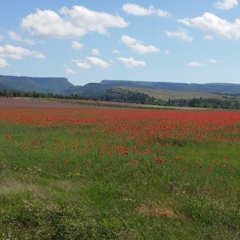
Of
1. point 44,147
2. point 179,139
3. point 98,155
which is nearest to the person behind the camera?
point 98,155

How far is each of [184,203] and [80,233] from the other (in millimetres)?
2978

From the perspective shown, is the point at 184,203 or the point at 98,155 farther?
the point at 98,155

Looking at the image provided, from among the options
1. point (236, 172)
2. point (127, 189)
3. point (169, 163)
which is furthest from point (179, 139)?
point (127, 189)

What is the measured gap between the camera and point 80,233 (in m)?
6.18

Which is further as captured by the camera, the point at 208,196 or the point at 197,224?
the point at 208,196

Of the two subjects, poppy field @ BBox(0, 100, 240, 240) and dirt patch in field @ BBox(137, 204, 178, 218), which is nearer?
poppy field @ BBox(0, 100, 240, 240)

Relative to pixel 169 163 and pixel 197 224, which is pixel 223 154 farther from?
pixel 197 224

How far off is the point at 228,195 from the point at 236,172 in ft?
8.60

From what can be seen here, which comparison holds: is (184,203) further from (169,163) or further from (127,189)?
(169,163)

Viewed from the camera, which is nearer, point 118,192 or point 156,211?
point 156,211

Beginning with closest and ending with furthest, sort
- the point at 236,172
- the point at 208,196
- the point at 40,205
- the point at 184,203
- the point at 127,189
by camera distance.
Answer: the point at 40,205 → the point at 184,203 → the point at 208,196 → the point at 127,189 → the point at 236,172

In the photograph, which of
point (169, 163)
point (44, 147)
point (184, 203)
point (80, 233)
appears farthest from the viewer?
point (44, 147)

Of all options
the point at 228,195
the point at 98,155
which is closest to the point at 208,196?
the point at 228,195

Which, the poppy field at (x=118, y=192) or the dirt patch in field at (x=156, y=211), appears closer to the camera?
the poppy field at (x=118, y=192)
